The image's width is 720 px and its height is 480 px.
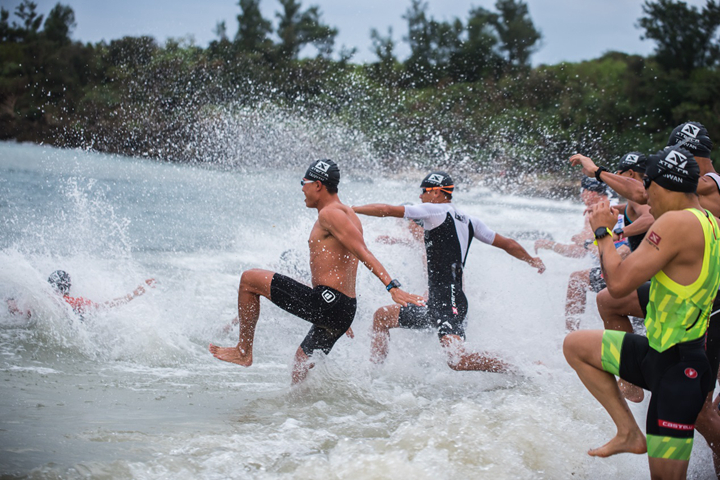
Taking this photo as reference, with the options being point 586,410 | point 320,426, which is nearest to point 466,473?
point 320,426

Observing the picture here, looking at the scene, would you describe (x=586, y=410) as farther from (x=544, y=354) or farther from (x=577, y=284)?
(x=577, y=284)

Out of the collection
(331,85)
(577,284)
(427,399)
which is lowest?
(427,399)

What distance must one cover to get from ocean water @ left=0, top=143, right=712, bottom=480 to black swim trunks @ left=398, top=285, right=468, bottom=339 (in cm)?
37

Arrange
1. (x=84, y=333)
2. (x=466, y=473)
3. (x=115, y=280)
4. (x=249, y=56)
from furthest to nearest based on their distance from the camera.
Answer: (x=249, y=56) → (x=115, y=280) → (x=84, y=333) → (x=466, y=473)

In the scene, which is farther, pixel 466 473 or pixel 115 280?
pixel 115 280

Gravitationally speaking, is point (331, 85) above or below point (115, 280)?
above

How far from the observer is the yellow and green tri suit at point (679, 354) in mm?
3059

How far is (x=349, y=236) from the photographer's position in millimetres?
4758

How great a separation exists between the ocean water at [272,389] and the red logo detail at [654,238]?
159 cm

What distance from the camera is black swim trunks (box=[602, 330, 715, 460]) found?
306 centimetres

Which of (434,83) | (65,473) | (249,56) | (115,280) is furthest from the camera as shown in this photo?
(434,83)

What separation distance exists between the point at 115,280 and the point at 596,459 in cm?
683

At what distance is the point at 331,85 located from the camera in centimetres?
3994

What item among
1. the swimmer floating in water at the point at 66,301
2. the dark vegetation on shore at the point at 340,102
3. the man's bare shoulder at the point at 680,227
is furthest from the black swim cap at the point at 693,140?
the dark vegetation on shore at the point at 340,102
